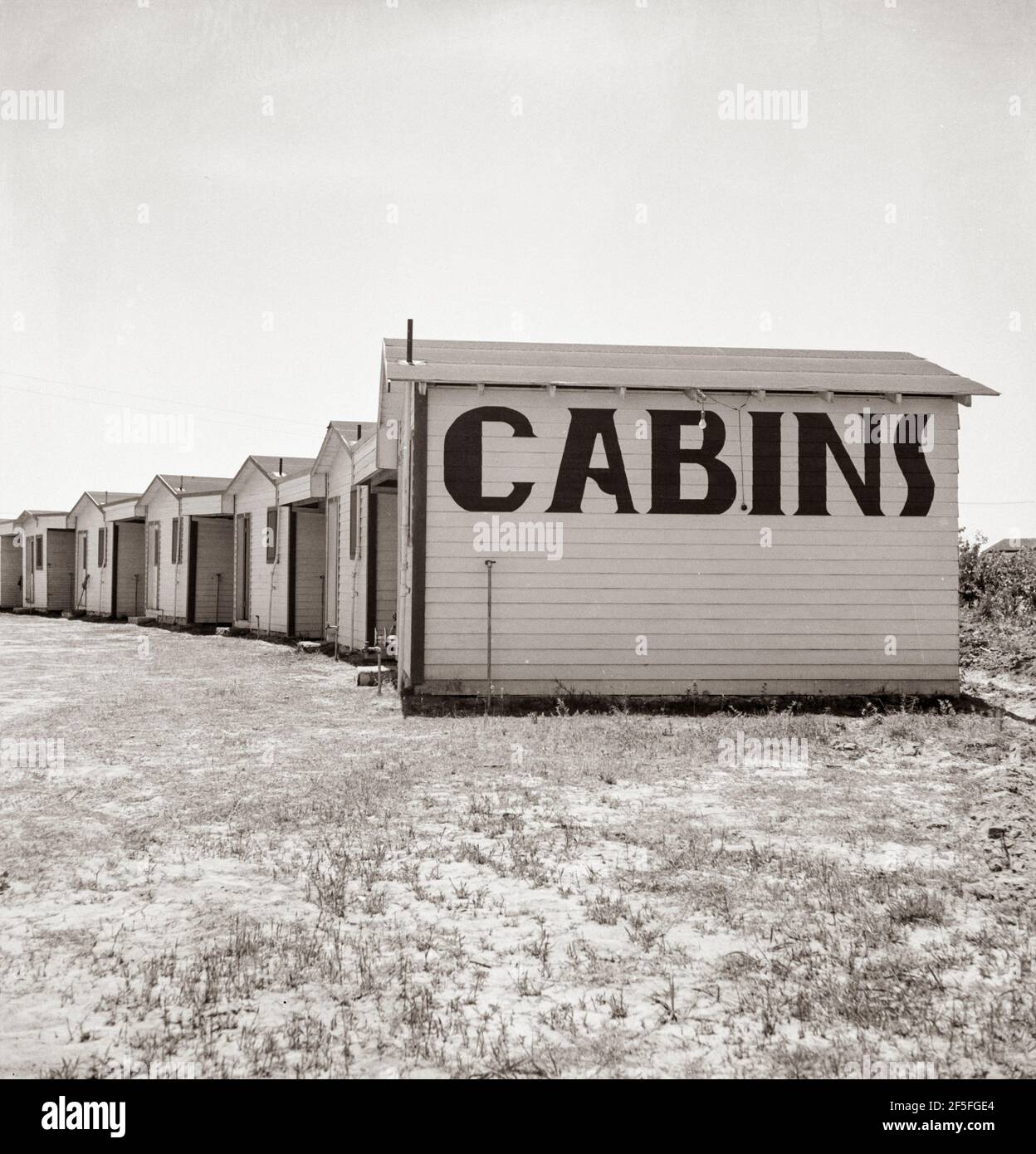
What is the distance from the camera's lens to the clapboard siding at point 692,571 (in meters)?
13.0

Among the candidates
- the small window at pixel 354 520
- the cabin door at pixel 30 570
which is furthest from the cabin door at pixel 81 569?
the small window at pixel 354 520

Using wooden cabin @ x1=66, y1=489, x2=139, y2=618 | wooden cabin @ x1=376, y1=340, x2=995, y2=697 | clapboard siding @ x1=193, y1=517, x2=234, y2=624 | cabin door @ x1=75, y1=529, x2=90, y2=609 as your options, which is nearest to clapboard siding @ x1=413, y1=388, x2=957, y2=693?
wooden cabin @ x1=376, y1=340, x2=995, y2=697

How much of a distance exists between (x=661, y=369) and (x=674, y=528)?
2.34 m

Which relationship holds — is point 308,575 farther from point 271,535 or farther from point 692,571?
point 692,571

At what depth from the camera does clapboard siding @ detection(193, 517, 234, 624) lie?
93.8 ft

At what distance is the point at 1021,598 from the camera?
23516 millimetres

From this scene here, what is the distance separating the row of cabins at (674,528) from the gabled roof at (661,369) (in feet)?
0.17

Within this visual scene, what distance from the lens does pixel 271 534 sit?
960 inches

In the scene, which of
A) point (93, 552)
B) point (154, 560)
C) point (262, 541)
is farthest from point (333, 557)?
point (93, 552)

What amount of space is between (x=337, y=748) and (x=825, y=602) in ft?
24.2

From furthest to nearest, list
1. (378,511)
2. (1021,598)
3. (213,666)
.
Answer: (1021,598)
(378,511)
(213,666)

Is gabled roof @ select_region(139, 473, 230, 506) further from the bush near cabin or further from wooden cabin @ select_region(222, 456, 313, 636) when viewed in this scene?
the bush near cabin
